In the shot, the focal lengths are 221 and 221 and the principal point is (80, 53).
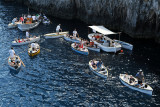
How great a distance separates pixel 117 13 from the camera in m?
59.5

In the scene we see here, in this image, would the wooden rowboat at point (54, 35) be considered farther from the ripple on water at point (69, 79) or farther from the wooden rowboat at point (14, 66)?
the wooden rowboat at point (14, 66)

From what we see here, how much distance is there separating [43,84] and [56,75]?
3.59 metres

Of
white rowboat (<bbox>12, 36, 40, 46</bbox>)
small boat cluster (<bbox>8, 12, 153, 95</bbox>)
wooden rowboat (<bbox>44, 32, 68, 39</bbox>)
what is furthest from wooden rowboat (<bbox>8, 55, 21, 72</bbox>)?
wooden rowboat (<bbox>44, 32, 68, 39</bbox>)

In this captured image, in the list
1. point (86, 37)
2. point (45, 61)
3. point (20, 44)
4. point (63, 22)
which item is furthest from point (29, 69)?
point (63, 22)

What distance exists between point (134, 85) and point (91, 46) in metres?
17.2

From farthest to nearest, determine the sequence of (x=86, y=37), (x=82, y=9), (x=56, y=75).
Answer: (x=82, y=9) < (x=86, y=37) < (x=56, y=75)

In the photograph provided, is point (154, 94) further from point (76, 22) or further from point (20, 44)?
point (76, 22)

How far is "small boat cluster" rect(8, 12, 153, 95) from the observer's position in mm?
37500

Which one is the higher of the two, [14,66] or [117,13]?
[117,13]

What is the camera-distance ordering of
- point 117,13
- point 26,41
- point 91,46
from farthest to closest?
point 117,13 < point 26,41 < point 91,46

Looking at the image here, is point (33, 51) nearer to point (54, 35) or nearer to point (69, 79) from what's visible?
point (54, 35)

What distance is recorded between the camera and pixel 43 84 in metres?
36.8

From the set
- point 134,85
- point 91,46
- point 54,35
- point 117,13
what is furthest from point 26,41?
point 134,85

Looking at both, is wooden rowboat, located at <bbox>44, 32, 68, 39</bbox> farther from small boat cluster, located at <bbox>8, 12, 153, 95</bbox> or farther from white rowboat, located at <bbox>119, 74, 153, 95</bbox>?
white rowboat, located at <bbox>119, 74, 153, 95</bbox>
